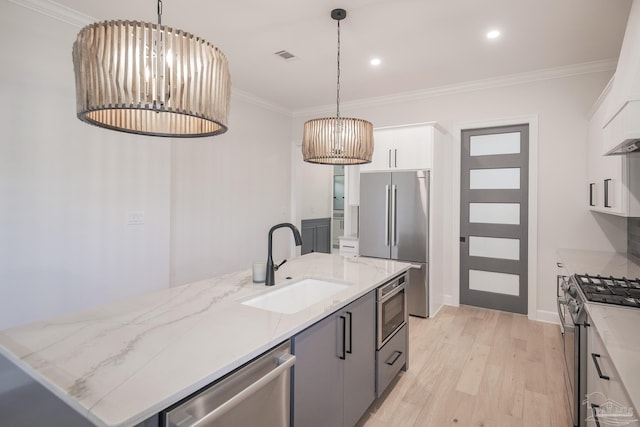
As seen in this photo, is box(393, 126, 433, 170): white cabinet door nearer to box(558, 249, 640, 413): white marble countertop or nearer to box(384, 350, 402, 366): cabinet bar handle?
box(558, 249, 640, 413): white marble countertop

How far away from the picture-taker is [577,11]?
8.27 ft

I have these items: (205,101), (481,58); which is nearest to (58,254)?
(205,101)

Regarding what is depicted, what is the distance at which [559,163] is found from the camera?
365cm

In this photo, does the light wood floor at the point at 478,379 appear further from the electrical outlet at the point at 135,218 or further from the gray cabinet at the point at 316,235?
the gray cabinet at the point at 316,235

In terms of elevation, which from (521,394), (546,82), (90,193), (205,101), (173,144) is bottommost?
(521,394)

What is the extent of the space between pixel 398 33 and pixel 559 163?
230 cm

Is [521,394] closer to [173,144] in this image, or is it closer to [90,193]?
[90,193]

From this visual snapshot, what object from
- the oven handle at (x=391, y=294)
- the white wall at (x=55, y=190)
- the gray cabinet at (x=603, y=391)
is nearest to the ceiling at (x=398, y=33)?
the white wall at (x=55, y=190)

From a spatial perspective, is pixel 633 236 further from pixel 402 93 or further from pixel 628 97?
Result: pixel 402 93

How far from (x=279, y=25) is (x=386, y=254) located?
9.00 ft

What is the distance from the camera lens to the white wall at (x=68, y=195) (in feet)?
7.83

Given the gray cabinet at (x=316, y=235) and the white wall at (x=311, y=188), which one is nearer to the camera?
the white wall at (x=311, y=188)

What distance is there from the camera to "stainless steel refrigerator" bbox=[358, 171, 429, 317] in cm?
393

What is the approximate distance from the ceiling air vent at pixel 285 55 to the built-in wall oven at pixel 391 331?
241 cm
